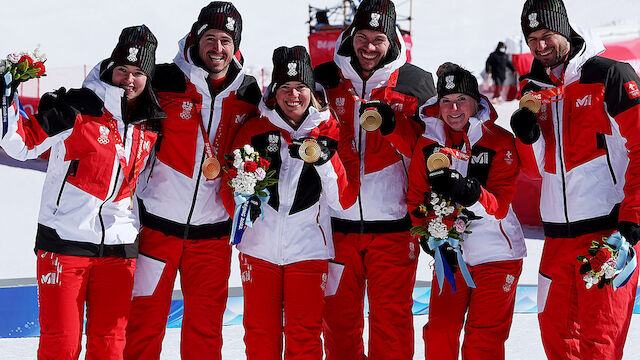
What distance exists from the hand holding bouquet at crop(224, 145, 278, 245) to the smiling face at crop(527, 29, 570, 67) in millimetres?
1604

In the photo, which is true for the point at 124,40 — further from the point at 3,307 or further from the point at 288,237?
the point at 3,307

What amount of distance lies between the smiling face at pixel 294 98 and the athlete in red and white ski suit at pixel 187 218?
1.22ft

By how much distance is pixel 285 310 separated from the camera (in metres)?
4.21

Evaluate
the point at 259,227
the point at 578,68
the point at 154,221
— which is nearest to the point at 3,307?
the point at 154,221

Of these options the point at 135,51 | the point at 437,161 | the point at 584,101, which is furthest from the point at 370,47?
the point at 135,51

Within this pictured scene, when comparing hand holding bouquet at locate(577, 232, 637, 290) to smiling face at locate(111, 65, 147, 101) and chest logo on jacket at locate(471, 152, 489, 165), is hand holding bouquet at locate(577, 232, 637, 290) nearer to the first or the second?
chest logo on jacket at locate(471, 152, 489, 165)

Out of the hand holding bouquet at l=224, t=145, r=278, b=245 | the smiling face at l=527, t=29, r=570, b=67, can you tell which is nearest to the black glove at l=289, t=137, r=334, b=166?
the hand holding bouquet at l=224, t=145, r=278, b=245

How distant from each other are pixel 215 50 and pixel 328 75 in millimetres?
711

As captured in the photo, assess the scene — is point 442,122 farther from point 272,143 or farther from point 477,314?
point 477,314

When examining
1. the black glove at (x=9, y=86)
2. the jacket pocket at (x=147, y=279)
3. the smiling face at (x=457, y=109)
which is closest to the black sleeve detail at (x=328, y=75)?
the smiling face at (x=457, y=109)

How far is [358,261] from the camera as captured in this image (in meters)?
4.49

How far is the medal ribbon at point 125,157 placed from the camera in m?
4.05

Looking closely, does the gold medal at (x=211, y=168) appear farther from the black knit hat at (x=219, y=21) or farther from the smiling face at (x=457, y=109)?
the smiling face at (x=457, y=109)

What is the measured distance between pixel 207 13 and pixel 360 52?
0.93 m
